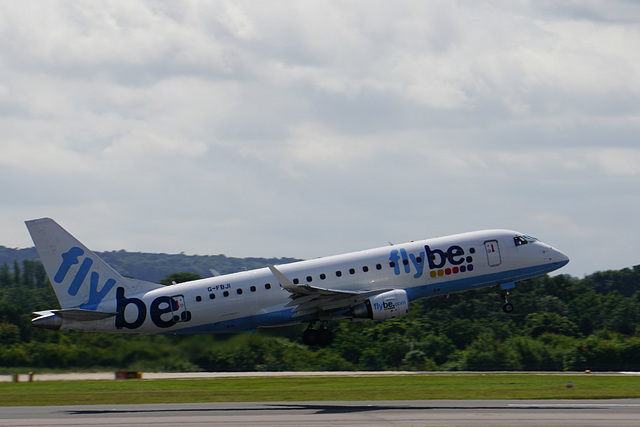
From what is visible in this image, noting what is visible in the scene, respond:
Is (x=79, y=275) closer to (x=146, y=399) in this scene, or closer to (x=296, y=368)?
(x=146, y=399)

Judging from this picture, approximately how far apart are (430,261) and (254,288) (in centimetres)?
928

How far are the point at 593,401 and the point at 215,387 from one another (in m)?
19.5

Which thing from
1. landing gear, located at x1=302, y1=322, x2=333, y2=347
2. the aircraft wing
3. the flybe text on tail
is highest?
the flybe text on tail

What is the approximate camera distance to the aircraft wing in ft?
157

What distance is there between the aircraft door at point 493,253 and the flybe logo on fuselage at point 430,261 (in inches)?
56.9

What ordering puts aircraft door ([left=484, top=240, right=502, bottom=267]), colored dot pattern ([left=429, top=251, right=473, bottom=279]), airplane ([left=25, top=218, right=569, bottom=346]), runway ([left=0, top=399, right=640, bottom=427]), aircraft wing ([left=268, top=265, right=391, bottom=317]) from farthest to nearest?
aircraft door ([left=484, top=240, right=502, bottom=267])
colored dot pattern ([left=429, top=251, right=473, bottom=279])
airplane ([left=25, top=218, right=569, bottom=346])
aircraft wing ([left=268, top=265, right=391, bottom=317])
runway ([left=0, top=399, right=640, bottom=427])

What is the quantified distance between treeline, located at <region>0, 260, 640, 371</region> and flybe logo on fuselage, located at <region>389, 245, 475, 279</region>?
983cm

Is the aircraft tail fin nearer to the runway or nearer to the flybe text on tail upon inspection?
the flybe text on tail

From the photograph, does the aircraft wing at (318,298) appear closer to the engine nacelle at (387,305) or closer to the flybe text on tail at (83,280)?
the engine nacelle at (387,305)

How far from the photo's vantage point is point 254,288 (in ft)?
164

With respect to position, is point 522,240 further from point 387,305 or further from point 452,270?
point 387,305

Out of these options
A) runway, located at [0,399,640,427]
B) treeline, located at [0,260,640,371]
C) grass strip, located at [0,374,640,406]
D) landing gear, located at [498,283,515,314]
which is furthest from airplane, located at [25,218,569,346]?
runway, located at [0,399,640,427]

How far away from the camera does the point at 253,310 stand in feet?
165

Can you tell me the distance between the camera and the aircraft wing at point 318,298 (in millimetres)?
47781
